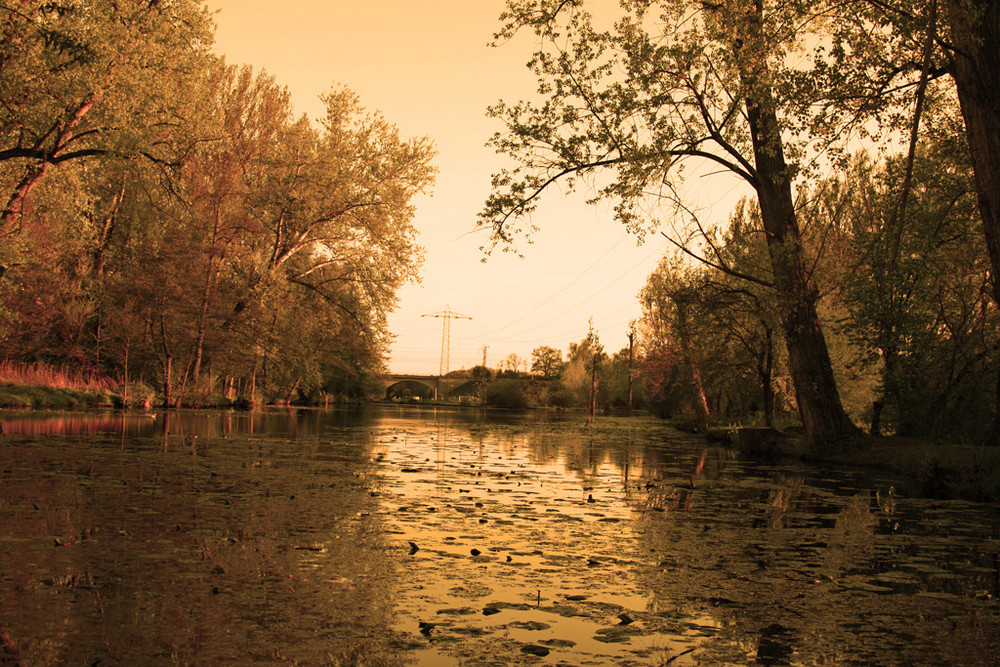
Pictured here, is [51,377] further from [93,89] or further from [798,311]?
[798,311]

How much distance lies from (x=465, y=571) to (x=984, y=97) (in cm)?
942

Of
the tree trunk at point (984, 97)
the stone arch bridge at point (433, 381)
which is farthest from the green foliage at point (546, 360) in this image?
the tree trunk at point (984, 97)

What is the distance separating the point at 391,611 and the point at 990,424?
18.4 m

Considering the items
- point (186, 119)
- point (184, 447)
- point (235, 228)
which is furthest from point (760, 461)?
point (235, 228)

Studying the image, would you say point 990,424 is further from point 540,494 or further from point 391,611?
point 391,611

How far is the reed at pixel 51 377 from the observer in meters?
27.7

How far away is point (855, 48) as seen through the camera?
12.7m

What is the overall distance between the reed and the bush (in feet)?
208

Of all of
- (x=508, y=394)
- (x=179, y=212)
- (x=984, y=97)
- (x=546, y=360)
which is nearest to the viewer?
(x=984, y=97)

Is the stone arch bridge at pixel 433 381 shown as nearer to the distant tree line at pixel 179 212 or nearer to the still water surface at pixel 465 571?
the distant tree line at pixel 179 212

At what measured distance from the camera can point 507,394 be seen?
9419cm

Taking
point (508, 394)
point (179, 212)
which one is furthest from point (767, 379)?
point (508, 394)

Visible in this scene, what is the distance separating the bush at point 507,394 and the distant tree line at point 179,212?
44.6 meters

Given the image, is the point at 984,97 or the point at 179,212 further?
the point at 179,212
